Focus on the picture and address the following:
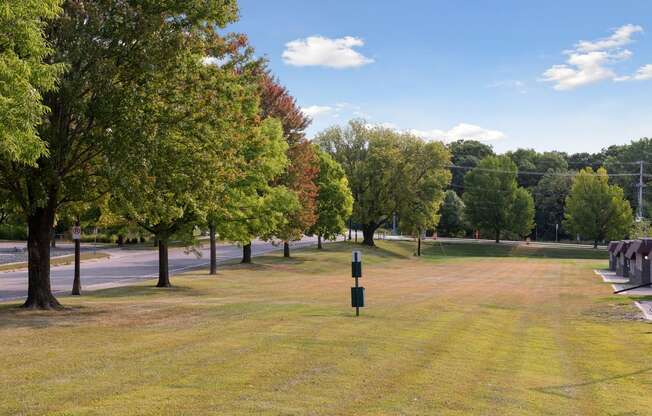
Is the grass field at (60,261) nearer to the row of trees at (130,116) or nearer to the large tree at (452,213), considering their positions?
the row of trees at (130,116)

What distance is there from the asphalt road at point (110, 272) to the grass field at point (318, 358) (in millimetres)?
5081

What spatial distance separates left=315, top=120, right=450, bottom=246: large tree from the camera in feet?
264

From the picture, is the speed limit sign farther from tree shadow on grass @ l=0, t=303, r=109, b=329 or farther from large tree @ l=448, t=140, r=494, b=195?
large tree @ l=448, t=140, r=494, b=195

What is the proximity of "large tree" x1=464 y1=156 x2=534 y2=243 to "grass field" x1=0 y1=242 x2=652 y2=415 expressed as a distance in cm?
7964

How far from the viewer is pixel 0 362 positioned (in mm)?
12070

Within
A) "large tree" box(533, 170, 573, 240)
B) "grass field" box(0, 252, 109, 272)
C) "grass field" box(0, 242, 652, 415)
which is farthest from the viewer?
"large tree" box(533, 170, 573, 240)

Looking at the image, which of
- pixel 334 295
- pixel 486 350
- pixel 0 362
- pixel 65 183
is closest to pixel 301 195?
pixel 334 295

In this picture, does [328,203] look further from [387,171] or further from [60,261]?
[60,261]

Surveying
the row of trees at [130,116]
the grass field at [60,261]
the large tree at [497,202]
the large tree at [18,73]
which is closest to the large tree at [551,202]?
the large tree at [497,202]

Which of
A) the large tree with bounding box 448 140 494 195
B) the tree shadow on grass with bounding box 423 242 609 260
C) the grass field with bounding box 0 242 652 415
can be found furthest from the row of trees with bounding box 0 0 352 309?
the large tree with bounding box 448 140 494 195

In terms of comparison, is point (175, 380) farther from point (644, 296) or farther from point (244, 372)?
point (644, 296)

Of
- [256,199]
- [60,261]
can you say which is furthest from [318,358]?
[60,261]

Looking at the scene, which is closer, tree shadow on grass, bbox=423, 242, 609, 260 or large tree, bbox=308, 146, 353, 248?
large tree, bbox=308, 146, 353, 248

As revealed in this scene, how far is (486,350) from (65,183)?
13.3 m
